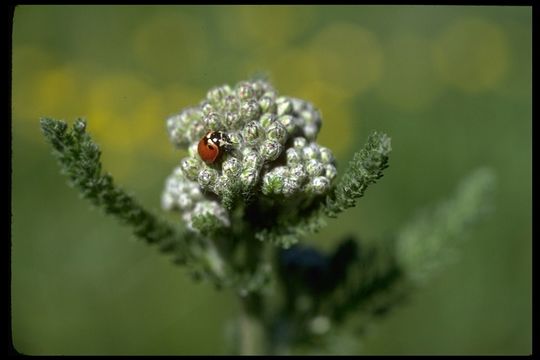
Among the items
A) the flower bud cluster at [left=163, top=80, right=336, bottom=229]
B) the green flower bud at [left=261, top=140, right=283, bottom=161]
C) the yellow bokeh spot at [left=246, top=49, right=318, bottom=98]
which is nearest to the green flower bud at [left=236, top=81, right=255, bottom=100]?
the flower bud cluster at [left=163, top=80, right=336, bottom=229]

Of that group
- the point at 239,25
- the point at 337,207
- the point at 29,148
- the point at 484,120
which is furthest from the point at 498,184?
the point at 29,148

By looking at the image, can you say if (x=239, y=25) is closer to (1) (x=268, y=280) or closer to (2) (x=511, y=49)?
(2) (x=511, y=49)

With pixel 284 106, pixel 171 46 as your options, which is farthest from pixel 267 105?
pixel 171 46

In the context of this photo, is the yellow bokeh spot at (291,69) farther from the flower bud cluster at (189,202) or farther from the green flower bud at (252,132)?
the green flower bud at (252,132)

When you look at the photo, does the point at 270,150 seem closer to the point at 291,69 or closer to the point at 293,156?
the point at 293,156

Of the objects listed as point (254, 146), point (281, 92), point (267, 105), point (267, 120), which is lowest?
point (254, 146)
